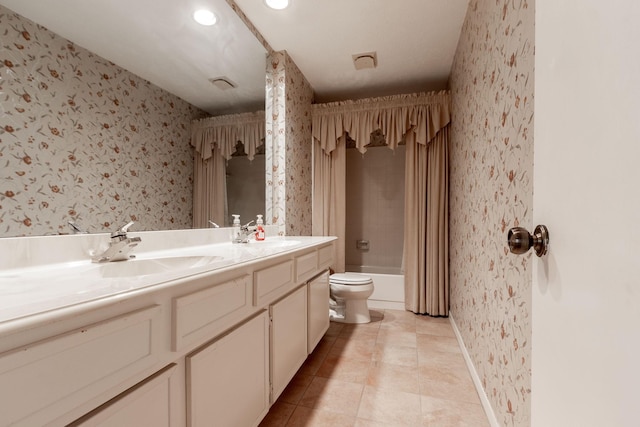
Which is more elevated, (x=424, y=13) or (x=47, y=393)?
(x=424, y=13)

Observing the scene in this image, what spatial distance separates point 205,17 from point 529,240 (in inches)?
75.3

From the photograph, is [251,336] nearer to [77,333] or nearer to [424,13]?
[77,333]

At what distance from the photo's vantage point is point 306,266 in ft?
5.57

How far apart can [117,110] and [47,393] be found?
3.39ft

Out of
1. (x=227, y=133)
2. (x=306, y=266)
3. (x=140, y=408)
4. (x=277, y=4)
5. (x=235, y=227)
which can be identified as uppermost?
(x=277, y=4)

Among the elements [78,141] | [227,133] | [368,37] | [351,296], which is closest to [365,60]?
[368,37]

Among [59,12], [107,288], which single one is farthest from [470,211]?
[59,12]

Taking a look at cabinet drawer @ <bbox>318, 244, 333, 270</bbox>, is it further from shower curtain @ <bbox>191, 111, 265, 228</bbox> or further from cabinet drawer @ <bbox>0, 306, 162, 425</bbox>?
cabinet drawer @ <bbox>0, 306, 162, 425</bbox>

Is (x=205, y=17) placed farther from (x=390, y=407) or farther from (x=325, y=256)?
(x=390, y=407)

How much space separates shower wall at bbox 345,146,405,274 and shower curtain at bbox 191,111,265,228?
2.23 m

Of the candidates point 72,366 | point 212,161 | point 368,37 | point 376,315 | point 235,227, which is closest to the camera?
point 72,366

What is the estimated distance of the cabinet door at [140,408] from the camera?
1.84 feet

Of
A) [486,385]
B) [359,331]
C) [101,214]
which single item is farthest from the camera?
[359,331]

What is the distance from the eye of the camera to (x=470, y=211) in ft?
6.18
